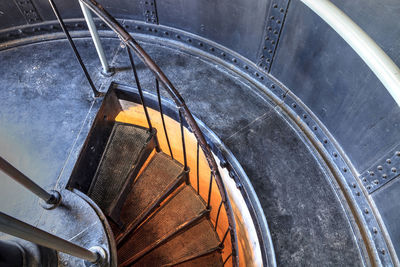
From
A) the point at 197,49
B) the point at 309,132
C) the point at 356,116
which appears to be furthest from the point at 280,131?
the point at 197,49

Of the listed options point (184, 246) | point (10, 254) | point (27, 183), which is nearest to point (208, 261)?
point (184, 246)

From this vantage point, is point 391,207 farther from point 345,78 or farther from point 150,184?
point 150,184

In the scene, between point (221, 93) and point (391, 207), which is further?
point (221, 93)

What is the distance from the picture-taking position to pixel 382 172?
274 cm

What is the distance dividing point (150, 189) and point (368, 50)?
140 inches

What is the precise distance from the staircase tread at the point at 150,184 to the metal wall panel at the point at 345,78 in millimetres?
2157

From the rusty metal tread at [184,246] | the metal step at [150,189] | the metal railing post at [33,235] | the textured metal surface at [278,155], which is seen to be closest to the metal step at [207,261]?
the rusty metal tread at [184,246]

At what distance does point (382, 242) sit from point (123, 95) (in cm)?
332

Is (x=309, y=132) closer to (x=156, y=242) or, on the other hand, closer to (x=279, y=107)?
(x=279, y=107)

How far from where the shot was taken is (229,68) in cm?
399

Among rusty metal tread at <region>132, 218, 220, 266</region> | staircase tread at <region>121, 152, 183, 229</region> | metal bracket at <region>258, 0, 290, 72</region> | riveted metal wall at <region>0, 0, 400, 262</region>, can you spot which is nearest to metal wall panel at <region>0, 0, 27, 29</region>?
riveted metal wall at <region>0, 0, 400, 262</region>

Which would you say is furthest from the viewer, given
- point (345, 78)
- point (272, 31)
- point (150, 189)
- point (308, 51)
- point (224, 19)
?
point (150, 189)

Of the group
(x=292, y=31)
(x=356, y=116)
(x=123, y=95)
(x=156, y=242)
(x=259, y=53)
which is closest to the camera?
(x=356, y=116)

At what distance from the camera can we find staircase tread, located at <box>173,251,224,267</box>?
15.6 feet
